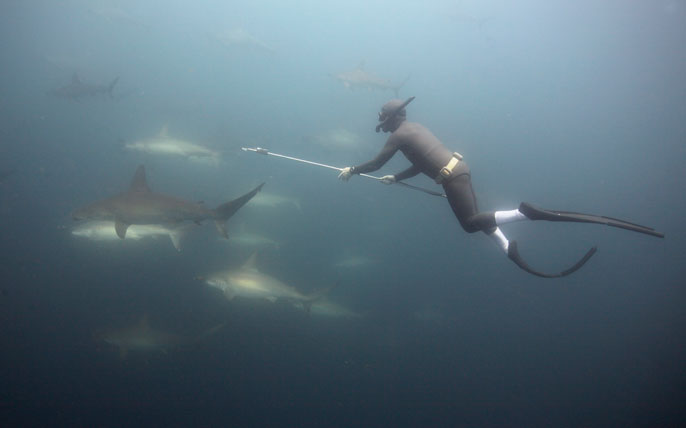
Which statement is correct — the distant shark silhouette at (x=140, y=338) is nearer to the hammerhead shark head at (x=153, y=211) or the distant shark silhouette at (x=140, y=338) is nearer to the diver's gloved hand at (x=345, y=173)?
the hammerhead shark head at (x=153, y=211)

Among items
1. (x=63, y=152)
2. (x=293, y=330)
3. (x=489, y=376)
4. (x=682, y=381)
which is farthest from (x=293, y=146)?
(x=682, y=381)

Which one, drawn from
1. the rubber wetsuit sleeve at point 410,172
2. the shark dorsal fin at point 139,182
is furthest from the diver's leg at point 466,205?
the shark dorsal fin at point 139,182

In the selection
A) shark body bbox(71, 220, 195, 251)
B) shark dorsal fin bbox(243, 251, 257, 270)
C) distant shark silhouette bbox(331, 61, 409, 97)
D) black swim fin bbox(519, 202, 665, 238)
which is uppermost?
black swim fin bbox(519, 202, 665, 238)

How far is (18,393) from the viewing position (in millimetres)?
9914

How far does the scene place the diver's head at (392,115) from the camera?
6.18 metres

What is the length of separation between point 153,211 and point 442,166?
6408 mm

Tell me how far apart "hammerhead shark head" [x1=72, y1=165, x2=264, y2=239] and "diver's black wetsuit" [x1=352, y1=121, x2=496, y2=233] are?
3.72m

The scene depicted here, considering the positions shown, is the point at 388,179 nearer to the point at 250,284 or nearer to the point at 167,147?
the point at 250,284

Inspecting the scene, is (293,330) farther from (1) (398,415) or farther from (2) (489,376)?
(2) (489,376)

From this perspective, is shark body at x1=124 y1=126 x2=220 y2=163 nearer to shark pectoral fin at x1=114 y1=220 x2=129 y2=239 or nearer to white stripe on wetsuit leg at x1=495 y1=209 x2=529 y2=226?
shark pectoral fin at x1=114 y1=220 x2=129 y2=239

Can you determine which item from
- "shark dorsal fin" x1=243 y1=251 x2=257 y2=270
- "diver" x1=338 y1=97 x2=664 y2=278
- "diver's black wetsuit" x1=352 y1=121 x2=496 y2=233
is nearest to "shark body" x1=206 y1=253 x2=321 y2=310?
"shark dorsal fin" x1=243 y1=251 x2=257 y2=270

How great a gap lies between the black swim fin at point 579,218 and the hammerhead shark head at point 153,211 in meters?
5.55

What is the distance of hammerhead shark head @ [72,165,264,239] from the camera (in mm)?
8141

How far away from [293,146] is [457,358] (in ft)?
73.6
